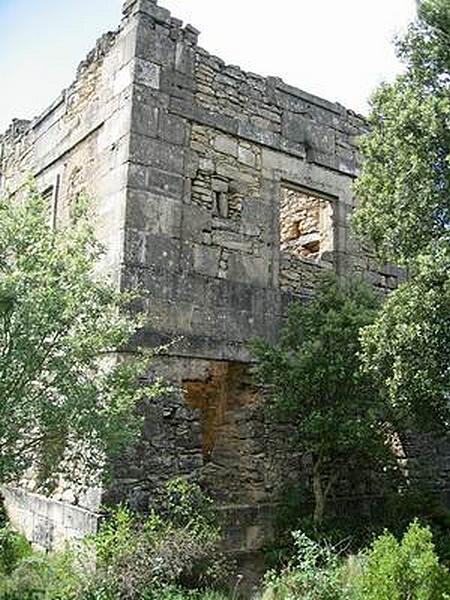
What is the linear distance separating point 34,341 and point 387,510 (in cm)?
615

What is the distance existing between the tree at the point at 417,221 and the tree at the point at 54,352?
2.69m

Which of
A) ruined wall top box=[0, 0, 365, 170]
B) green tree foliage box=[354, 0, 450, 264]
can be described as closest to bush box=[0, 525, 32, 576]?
green tree foliage box=[354, 0, 450, 264]

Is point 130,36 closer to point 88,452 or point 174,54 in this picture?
point 174,54

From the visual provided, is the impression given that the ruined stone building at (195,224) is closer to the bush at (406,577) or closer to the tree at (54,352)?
the tree at (54,352)

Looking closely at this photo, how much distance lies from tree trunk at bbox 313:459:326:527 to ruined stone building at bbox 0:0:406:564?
1.86 ft

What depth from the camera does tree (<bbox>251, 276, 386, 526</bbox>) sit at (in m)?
8.43

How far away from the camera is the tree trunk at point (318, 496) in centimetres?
881

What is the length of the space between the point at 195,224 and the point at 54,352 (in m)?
3.44

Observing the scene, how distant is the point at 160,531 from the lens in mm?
7480

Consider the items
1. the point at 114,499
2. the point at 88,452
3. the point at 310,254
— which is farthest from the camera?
the point at 310,254

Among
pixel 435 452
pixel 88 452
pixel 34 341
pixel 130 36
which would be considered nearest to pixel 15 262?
pixel 34 341

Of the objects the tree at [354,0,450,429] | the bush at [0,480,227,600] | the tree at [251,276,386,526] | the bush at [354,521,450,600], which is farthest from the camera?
the tree at [251,276,386,526]

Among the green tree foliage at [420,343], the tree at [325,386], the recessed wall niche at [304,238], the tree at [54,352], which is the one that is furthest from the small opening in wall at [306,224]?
the tree at [54,352]

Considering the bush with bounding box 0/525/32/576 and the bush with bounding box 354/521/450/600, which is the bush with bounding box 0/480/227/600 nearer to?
the bush with bounding box 0/525/32/576
